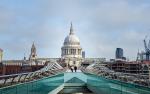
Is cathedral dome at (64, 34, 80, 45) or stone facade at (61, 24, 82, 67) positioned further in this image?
cathedral dome at (64, 34, 80, 45)

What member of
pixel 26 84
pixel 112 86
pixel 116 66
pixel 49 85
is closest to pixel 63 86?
pixel 49 85

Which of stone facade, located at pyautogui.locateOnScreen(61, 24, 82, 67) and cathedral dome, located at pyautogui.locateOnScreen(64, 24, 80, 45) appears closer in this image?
stone facade, located at pyautogui.locateOnScreen(61, 24, 82, 67)

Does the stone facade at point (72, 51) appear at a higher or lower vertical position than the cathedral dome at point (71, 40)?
lower

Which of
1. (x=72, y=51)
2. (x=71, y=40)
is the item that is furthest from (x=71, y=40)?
(x=72, y=51)

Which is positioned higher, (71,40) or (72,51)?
(71,40)

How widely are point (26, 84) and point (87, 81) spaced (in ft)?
42.7

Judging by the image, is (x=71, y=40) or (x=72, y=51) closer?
(x=72, y=51)

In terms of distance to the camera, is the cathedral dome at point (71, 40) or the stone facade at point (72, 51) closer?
the stone facade at point (72, 51)

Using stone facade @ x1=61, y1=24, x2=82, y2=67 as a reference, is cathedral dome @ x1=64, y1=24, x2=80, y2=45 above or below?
above

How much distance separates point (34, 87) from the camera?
15.7m

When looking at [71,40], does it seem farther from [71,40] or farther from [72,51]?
[72,51]

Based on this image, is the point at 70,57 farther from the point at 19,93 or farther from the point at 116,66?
the point at 19,93

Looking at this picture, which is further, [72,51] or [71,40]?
[71,40]

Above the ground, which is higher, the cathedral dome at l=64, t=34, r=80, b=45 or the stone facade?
the cathedral dome at l=64, t=34, r=80, b=45
